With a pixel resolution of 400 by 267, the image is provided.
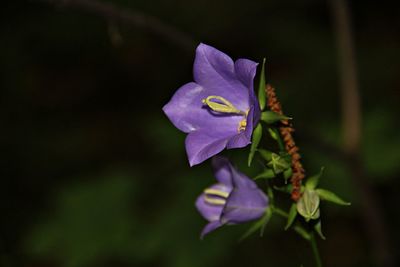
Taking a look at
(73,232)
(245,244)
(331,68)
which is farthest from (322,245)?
(73,232)

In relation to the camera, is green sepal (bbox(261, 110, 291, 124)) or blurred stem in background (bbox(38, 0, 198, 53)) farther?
blurred stem in background (bbox(38, 0, 198, 53))

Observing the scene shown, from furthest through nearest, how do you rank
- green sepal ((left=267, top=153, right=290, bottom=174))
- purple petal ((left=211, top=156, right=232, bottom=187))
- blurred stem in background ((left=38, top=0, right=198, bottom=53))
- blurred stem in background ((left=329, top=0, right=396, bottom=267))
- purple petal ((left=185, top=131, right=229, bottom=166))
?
1. blurred stem in background ((left=329, top=0, right=396, bottom=267))
2. blurred stem in background ((left=38, top=0, right=198, bottom=53))
3. purple petal ((left=211, top=156, right=232, bottom=187))
4. purple petal ((left=185, top=131, right=229, bottom=166))
5. green sepal ((left=267, top=153, right=290, bottom=174))

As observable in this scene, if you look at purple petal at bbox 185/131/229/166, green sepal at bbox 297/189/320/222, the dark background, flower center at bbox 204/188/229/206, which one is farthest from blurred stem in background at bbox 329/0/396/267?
green sepal at bbox 297/189/320/222

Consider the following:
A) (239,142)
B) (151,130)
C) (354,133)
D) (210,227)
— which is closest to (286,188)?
(239,142)

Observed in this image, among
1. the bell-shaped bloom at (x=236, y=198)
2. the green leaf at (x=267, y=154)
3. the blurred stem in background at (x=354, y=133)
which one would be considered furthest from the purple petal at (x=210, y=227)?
the blurred stem in background at (x=354, y=133)

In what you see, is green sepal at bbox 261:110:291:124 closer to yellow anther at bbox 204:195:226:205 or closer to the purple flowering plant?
the purple flowering plant

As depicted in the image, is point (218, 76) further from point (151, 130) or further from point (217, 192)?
point (151, 130)
